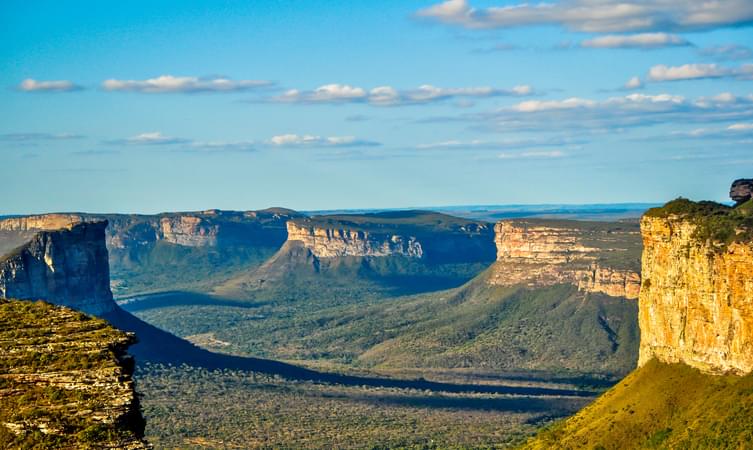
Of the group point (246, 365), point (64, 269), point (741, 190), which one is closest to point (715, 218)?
point (741, 190)

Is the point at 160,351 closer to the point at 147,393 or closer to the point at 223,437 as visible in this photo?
the point at 147,393

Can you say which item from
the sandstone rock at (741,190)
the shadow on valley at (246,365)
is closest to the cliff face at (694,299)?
the sandstone rock at (741,190)

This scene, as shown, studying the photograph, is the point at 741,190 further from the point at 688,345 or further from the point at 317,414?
the point at 317,414


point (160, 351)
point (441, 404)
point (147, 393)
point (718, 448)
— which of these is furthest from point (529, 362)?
point (718, 448)

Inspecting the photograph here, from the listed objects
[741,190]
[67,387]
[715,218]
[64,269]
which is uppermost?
[741,190]

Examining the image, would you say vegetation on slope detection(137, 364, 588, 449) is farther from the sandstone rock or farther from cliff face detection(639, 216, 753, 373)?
cliff face detection(639, 216, 753, 373)
